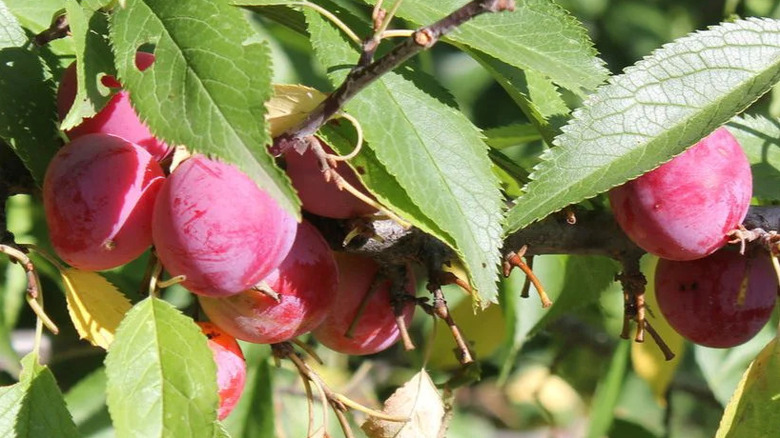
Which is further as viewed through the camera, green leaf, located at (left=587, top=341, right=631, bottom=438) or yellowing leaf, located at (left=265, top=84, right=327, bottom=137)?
green leaf, located at (left=587, top=341, right=631, bottom=438)

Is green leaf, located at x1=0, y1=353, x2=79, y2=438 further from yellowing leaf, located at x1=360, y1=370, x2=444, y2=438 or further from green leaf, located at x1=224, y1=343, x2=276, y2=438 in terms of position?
green leaf, located at x1=224, y1=343, x2=276, y2=438

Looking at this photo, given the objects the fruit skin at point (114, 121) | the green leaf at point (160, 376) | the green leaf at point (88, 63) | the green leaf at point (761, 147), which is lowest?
the green leaf at point (160, 376)

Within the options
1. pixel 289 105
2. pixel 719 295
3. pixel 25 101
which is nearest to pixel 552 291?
pixel 719 295

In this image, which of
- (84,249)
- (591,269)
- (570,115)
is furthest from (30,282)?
(591,269)

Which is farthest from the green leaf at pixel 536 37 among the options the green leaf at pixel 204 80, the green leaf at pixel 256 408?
the green leaf at pixel 256 408

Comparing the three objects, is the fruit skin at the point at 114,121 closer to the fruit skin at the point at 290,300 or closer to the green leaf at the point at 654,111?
the fruit skin at the point at 290,300

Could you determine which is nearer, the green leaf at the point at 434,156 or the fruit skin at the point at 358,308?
the green leaf at the point at 434,156

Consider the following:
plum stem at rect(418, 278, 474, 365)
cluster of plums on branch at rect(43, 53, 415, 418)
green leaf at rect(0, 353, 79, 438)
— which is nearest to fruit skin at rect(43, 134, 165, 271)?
cluster of plums on branch at rect(43, 53, 415, 418)
